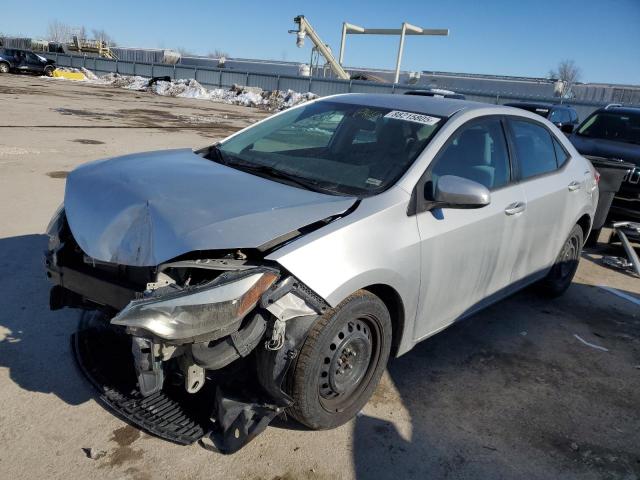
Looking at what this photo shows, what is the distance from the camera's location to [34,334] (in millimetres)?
3402

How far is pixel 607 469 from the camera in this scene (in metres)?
2.72

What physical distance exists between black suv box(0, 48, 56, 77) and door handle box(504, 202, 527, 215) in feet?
125

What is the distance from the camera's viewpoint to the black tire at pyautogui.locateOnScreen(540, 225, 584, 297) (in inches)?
186

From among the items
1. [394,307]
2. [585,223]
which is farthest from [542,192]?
→ [394,307]

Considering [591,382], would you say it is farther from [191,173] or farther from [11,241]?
[11,241]

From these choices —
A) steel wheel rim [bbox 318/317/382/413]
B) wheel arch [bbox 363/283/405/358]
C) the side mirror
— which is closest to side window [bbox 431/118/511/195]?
the side mirror

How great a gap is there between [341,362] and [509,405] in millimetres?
1235

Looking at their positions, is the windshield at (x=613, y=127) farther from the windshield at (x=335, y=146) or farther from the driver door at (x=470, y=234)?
the windshield at (x=335, y=146)

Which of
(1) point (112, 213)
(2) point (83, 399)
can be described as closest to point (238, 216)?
(1) point (112, 213)

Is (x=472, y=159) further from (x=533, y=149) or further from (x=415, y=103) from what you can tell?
(x=533, y=149)

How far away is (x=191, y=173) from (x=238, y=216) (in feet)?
2.57

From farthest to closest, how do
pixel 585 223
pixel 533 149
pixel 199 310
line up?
pixel 585 223, pixel 533 149, pixel 199 310

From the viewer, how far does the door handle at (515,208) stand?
11.6ft

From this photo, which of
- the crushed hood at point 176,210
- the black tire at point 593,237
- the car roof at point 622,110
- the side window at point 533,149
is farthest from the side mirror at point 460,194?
the car roof at point 622,110
